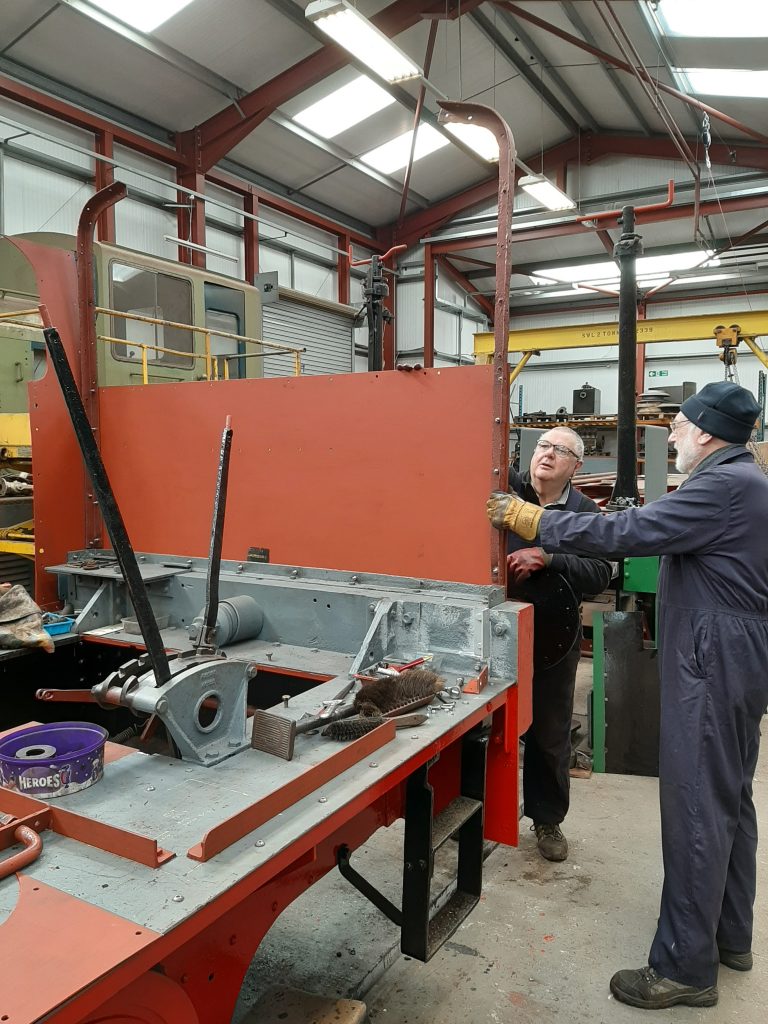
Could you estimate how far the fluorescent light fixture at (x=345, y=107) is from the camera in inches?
355

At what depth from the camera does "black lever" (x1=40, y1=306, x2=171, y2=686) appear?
1304 millimetres

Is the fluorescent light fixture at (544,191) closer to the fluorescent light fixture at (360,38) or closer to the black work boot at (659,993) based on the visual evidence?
the fluorescent light fixture at (360,38)

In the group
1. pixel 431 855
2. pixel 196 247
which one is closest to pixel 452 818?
pixel 431 855

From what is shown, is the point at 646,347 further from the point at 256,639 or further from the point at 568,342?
the point at 256,639

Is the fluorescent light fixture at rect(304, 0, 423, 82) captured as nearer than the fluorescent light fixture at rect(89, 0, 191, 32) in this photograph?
Yes

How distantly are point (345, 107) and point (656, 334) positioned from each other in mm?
4812

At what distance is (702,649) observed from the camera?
196cm

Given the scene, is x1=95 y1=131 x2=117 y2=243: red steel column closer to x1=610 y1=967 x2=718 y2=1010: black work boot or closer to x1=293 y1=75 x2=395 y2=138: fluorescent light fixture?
x1=293 y1=75 x2=395 y2=138: fluorescent light fixture

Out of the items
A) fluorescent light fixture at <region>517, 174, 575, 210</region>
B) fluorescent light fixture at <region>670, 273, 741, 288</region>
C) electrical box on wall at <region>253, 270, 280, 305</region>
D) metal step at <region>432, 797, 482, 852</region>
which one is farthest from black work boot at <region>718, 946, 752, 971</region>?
fluorescent light fixture at <region>670, 273, 741, 288</region>

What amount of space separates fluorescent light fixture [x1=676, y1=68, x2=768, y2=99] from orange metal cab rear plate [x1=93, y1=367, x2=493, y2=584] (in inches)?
312

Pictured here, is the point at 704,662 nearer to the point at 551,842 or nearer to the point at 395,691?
the point at 395,691

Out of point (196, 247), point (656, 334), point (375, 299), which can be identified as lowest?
point (375, 299)

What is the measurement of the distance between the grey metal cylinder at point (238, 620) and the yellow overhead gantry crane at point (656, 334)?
→ 5.63 meters

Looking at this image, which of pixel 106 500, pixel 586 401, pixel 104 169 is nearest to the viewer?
pixel 106 500
